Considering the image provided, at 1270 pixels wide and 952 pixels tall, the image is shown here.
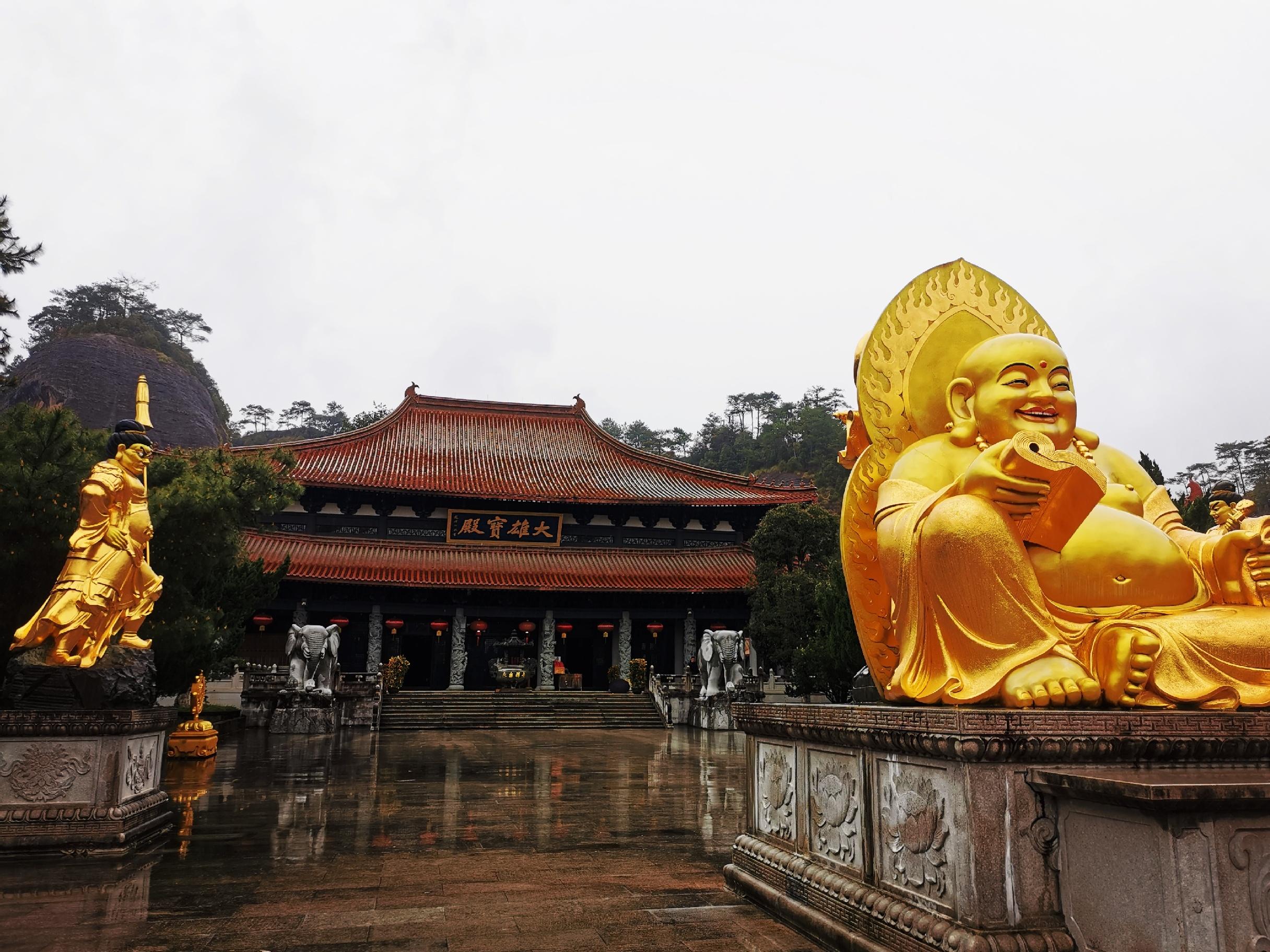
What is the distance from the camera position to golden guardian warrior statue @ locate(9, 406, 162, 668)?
6035 mm

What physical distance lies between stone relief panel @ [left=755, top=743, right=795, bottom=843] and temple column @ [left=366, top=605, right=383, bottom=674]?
23.5 m

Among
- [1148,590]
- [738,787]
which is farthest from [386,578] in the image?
[1148,590]

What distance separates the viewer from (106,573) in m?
6.34

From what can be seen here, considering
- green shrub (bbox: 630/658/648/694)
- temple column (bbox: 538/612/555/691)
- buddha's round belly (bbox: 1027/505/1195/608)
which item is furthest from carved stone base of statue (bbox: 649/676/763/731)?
buddha's round belly (bbox: 1027/505/1195/608)

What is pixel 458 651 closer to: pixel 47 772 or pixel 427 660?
pixel 427 660

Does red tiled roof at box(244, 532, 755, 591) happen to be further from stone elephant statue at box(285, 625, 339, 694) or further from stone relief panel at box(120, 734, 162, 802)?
stone relief panel at box(120, 734, 162, 802)

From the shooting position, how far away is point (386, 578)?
1012 inches

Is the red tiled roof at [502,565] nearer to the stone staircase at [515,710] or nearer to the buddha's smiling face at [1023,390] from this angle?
the stone staircase at [515,710]

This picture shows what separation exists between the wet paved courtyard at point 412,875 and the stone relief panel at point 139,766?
47cm

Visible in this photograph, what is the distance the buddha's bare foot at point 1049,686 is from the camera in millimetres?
3336

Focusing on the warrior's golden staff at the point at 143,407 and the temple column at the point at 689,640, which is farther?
the temple column at the point at 689,640

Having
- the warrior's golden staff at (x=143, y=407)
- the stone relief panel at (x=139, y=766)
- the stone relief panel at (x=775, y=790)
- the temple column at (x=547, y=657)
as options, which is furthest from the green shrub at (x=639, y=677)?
the stone relief panel at (x=775, y=790)

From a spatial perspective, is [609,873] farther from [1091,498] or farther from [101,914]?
[1091,498]

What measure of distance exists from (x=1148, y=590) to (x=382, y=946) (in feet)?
11.9
